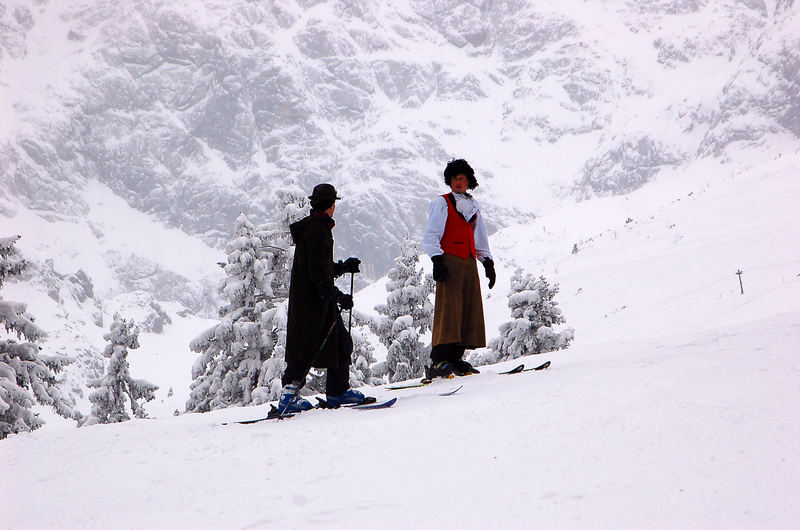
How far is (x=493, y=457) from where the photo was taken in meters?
3.81

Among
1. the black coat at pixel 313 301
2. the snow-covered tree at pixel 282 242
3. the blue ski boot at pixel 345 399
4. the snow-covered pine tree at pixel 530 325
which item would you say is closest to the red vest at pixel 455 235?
the black coat at pixel 313 301

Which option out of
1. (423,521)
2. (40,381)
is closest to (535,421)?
(423,521)

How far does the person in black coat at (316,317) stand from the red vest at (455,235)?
5.04 ft

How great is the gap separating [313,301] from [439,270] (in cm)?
154

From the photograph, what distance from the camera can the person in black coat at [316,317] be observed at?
624cm

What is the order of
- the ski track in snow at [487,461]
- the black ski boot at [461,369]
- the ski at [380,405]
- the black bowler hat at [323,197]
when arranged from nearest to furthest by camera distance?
the ski track in snow at [487,461] → the ski at [380,405] → the black bowler hat at [323,197] → the black ski boot at [461,369]

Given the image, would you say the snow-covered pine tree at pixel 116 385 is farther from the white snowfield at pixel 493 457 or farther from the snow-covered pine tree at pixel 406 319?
the white snowfield at pixel 493 457

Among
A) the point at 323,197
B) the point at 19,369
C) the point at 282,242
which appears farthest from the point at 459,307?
the point at 19,369

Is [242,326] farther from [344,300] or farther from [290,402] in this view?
[344,300]

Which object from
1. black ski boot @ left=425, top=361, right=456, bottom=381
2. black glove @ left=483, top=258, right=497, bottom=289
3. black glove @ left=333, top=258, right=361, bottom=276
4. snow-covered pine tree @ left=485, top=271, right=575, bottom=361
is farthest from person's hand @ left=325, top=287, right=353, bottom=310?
snow-covered pine tree @ left=485, top=271, right=575, bottom=361

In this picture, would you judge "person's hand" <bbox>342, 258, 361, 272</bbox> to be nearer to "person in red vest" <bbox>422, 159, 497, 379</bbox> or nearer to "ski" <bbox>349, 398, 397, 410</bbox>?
"person in red vest" <bbox>422, 159, 497, 379</bbox>

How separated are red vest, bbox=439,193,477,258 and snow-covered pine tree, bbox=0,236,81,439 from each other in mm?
9012

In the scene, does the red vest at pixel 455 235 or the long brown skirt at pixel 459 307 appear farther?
the red vest at pixel 455 235

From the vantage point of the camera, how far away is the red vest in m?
7.59
